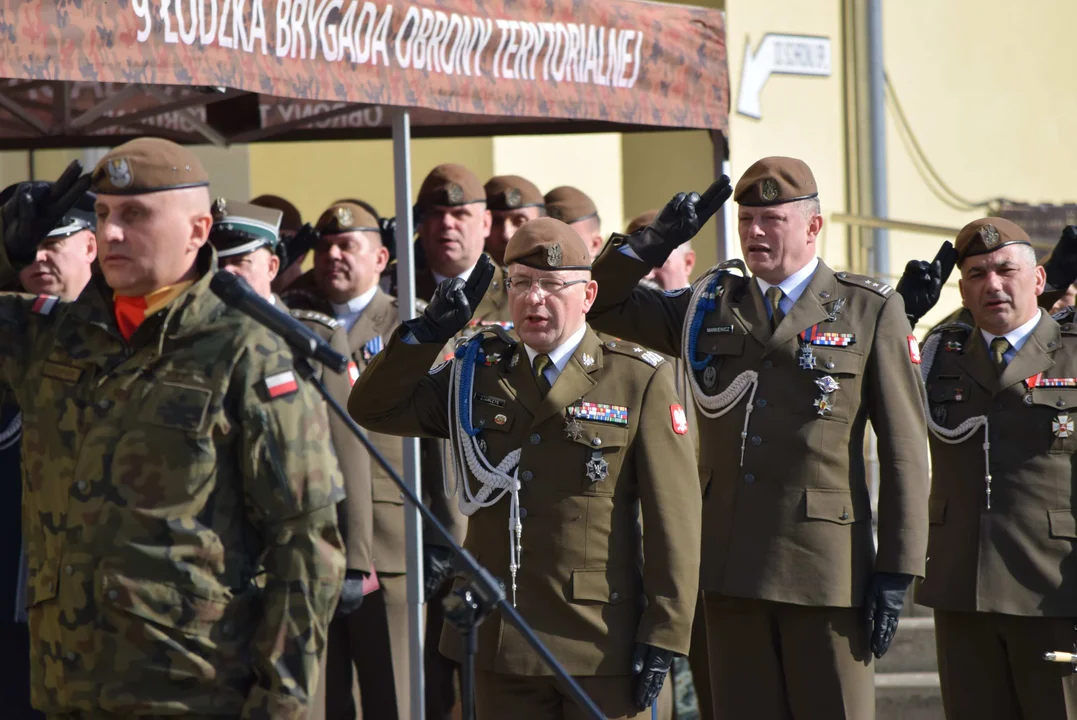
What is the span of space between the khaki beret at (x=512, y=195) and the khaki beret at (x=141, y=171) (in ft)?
11.4

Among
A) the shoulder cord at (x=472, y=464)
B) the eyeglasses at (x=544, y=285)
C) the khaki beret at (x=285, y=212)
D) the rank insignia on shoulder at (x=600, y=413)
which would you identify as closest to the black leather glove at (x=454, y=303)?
the eyeglasses at (x=544, y=285)

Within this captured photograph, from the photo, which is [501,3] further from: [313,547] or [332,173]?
[332,173]

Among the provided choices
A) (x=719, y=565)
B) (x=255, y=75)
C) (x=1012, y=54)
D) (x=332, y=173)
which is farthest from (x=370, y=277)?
(x=1012, y=54)

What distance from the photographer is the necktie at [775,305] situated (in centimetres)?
479

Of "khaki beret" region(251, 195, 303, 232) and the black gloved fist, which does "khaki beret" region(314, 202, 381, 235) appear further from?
the black gloved fist

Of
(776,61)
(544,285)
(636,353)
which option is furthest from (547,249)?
(776,61)

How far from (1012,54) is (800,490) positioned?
8.69 meters

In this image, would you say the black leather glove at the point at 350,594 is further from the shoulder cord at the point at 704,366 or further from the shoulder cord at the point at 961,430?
the shoulder cord at the point at 961,430

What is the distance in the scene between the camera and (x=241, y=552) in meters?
3.27

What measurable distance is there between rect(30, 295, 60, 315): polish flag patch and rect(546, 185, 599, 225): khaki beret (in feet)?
11.5

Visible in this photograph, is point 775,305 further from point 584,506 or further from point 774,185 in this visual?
point 584,506

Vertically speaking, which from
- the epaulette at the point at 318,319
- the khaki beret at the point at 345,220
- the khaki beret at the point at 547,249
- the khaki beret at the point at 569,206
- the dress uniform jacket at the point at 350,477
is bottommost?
the dress uniform jacket at the point at 350,477

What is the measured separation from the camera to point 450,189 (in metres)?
6.28

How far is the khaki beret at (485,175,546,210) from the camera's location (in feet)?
22.2
